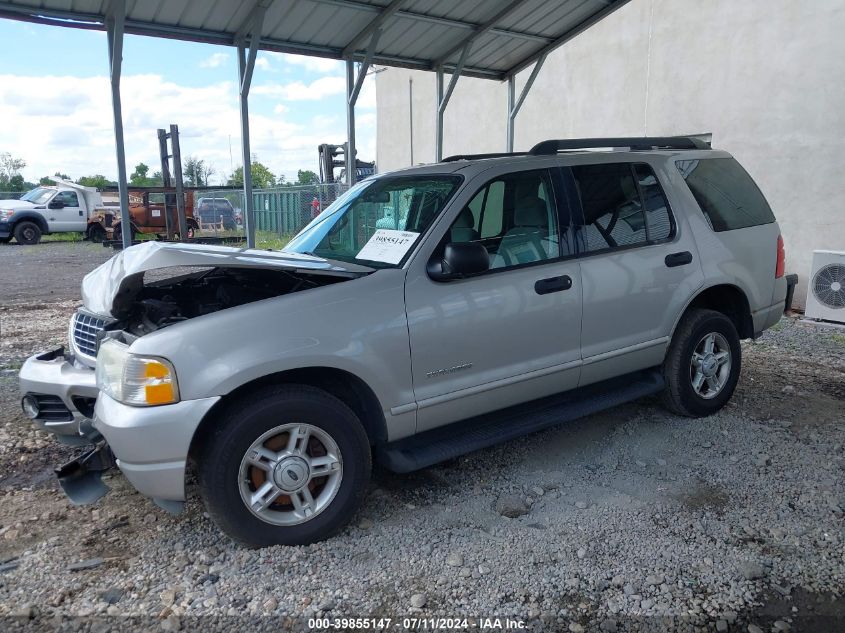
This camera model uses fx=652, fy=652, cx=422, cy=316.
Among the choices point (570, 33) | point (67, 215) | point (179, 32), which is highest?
point (570, 33)

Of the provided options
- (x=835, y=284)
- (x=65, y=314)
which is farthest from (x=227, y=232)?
(x=835, y=284)

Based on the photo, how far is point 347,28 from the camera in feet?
24.6

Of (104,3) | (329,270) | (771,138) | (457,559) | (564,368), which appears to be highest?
(104,3)

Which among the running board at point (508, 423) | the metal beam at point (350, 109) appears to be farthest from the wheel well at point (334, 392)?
the metal beam at point (350, 109)

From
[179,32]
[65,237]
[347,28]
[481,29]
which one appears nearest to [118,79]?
[179,32]

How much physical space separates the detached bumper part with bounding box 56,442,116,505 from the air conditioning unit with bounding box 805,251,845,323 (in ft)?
26.1

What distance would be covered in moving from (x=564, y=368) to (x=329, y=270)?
1.59 metres

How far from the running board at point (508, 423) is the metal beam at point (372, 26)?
4878 millimetres

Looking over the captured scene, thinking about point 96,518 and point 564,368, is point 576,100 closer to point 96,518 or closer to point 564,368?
point 564,368

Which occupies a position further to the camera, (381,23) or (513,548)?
(381,23)

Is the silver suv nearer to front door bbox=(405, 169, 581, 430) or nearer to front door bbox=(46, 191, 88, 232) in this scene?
front door bbox=(405, 169, 581, 430)

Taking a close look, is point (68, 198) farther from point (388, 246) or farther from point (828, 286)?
point (828, 286)

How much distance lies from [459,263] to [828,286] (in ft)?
21.1

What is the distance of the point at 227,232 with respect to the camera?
24.2 m
